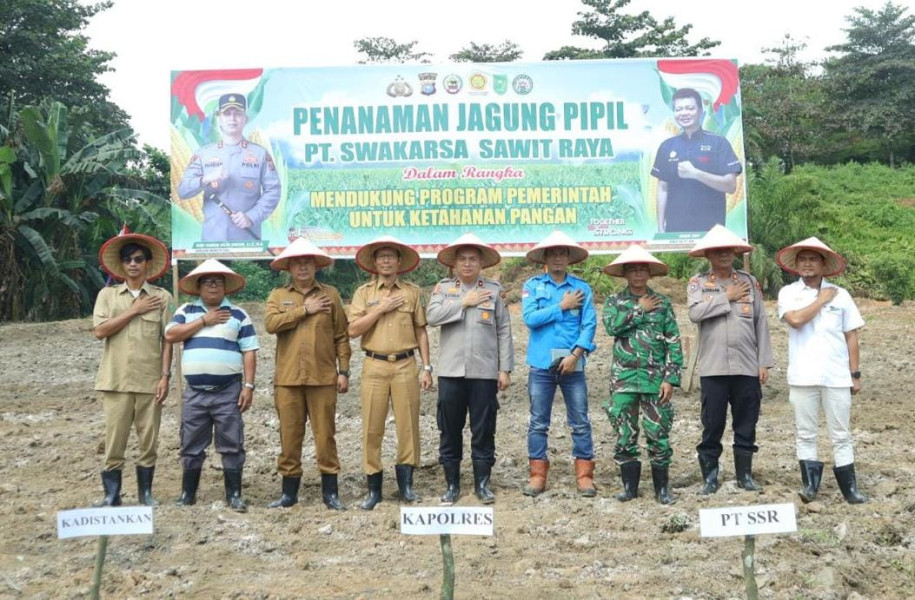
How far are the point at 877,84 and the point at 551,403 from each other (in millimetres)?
32541

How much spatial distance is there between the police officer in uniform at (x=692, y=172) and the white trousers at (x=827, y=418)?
257cm

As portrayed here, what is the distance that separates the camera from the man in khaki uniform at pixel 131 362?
18.4ft

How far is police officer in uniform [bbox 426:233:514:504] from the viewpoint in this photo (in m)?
5.71

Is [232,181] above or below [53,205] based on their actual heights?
below

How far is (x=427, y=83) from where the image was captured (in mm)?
7887

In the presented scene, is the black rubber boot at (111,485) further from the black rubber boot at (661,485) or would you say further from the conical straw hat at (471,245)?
the black rubber boot at (661,485)

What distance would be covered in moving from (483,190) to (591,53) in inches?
887

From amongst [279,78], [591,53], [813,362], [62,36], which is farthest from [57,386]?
[591,53]

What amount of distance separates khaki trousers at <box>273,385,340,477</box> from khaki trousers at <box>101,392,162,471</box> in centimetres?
79

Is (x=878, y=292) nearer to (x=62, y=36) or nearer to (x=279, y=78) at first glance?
(x=279, y=78)

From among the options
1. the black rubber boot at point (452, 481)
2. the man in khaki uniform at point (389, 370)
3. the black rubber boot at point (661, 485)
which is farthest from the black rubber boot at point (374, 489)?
the black rubber boot at point (661, 485)

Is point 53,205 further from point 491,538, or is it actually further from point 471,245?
point 491,538

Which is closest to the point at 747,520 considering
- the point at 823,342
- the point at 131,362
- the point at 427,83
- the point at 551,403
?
the point at 823,342

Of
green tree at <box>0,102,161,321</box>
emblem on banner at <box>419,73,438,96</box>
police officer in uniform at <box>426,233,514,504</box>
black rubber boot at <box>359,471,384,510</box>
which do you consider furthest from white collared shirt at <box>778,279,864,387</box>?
green tree at <box>0,102,161,321</box>
